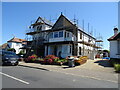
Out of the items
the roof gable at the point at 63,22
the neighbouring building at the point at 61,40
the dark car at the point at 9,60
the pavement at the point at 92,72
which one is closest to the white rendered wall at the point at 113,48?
the pavement at the point at 92,72

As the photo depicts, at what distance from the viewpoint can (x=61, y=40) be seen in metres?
23.4

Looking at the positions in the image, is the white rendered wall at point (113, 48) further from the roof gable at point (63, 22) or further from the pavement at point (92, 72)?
the roof gable at point (63, 22)

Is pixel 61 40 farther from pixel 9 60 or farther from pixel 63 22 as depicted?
pixel 9 60

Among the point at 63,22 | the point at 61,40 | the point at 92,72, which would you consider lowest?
the point at 92,72

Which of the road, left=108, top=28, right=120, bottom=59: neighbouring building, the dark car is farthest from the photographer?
left=108, top=28, right=120, bottom=59: neighbouring building

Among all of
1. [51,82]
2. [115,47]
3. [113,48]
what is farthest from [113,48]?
[51,82]

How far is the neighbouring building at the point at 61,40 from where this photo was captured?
22750 mm

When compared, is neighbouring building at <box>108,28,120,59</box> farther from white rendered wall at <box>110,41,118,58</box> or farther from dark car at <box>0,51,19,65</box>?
dark car at <box>0,51,19,65</box>

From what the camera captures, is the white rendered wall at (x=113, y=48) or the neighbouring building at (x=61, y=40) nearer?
the white rendered wall at (x=113, y=48)

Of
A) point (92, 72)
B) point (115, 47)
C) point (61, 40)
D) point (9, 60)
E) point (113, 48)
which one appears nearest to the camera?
point (92, 72)

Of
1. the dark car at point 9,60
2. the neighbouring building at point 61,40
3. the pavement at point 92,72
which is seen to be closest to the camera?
the pavement at point 92,72

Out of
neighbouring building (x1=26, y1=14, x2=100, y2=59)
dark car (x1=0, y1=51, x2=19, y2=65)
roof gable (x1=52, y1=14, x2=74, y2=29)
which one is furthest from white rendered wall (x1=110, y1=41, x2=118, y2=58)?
dark car (x1=0, y1=51, x2=19, y2=65)

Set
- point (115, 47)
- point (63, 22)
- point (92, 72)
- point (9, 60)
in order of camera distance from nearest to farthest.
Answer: point (92, 72) → point (9, 60) → point (115, 47) → point (63, 22)

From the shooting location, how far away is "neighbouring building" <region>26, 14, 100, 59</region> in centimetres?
2275
